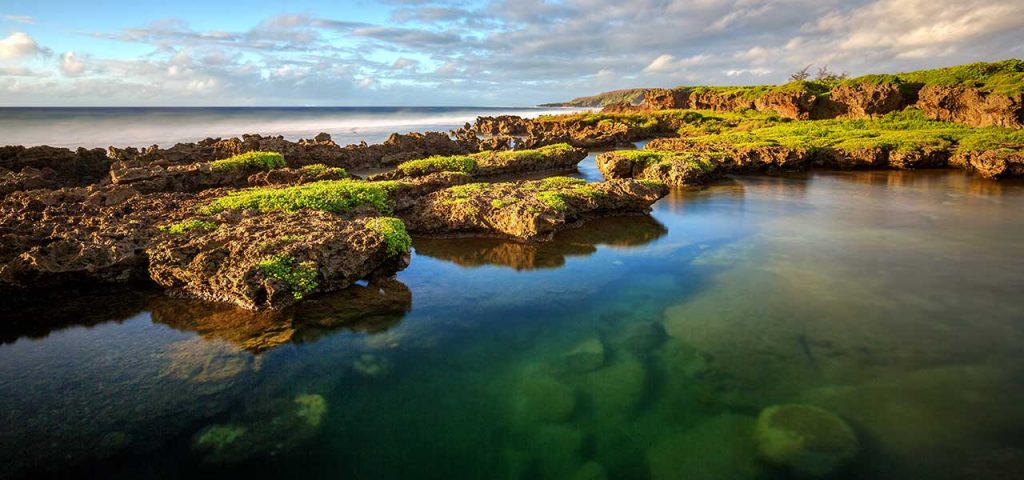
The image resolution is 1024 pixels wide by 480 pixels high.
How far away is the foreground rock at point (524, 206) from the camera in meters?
15.0

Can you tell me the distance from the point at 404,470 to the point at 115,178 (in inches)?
730

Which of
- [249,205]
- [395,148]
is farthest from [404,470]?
[395,148]

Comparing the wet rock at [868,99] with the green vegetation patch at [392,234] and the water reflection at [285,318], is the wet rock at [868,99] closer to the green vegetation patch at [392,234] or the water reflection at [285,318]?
the green vegetation patch at [392,234]

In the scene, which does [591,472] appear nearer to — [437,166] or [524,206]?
[524,206]

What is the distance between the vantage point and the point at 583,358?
28.2ft

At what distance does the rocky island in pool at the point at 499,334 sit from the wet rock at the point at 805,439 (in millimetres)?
28

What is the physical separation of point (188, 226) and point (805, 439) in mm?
12403

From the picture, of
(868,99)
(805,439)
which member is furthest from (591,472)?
(868,99)

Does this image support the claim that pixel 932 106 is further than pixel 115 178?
Yes

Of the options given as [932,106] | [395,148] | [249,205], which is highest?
[932,106]

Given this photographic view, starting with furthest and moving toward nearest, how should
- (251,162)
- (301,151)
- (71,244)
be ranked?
(301,151) < (251,162) < (71,244)

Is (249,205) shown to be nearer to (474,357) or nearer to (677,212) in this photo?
(474,357)

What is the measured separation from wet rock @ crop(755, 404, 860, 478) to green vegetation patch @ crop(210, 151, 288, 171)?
22.3 metres

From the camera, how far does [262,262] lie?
9977 millimetres
